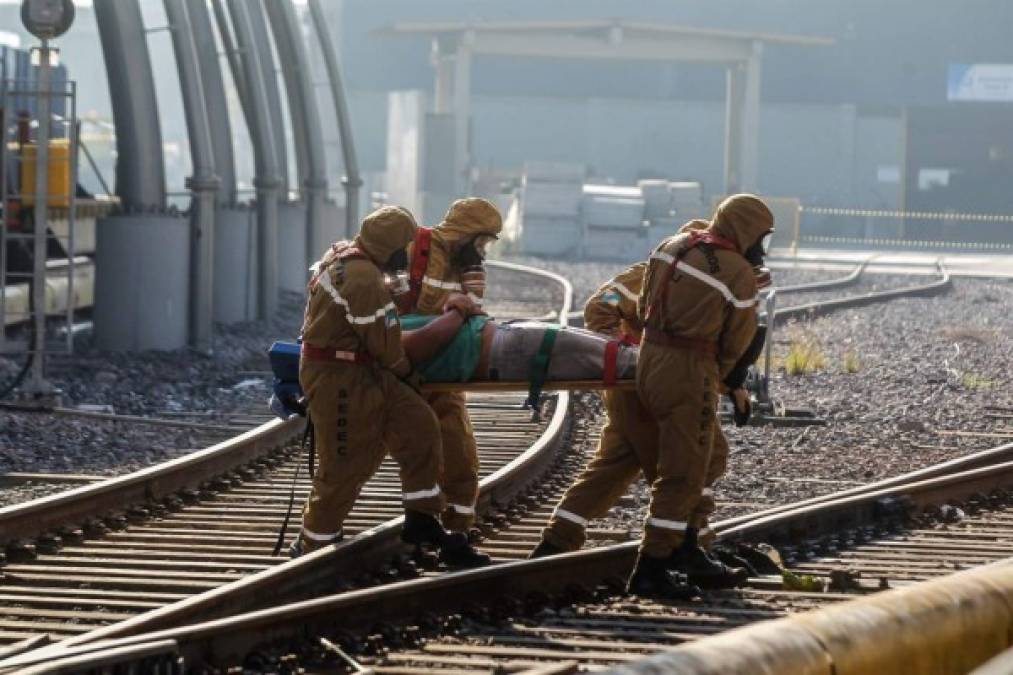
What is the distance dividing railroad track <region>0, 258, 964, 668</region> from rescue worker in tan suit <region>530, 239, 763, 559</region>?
0.54 metres

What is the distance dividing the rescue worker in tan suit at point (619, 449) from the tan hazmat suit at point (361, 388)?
1.79 ft

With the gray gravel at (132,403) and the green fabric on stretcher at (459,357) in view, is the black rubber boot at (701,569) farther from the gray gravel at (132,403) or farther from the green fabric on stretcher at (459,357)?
the gray gravel at (132,403)

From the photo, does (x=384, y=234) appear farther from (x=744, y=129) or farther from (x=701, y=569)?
(x=744, y=129)

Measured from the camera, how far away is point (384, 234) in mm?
7629

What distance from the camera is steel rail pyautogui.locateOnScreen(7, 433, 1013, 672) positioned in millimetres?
6023

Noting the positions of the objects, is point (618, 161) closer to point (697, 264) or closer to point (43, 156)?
point (43, 156)

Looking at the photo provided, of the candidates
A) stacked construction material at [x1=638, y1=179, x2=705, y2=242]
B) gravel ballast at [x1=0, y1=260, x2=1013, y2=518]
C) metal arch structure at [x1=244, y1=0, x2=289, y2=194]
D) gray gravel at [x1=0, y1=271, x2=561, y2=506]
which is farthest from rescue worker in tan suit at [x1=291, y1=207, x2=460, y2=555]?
stacked construction material at [x1=638, y1=179, x2=705, y2=242]

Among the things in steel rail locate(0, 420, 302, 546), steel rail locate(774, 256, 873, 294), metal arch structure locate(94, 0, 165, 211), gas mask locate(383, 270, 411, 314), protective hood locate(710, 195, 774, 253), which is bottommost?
steel rail locate(0, 420, 302, 546)

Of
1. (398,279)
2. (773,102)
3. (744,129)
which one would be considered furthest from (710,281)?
(773,102)

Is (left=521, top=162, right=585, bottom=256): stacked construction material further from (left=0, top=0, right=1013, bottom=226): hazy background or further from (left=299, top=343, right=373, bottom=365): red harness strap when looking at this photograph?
(left=299, top=343, right=373, bottom=365): red harness strap

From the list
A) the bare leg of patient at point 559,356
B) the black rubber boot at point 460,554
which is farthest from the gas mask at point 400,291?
the black rubber boot at point 460,554

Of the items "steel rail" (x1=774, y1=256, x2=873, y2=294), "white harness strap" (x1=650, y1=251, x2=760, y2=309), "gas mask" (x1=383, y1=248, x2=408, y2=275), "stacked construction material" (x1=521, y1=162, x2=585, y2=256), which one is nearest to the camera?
"white harness strap" (x1=650, y1=251, x2=760, y2=309)

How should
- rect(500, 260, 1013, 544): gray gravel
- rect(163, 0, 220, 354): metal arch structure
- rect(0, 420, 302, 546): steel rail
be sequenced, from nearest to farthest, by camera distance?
1. rect(0, 420, 302, 546): steel rail
2. rect(500, 260, 1013, 544): gray gravel
3. rect(163, 0, 220, 354): metal arch structure

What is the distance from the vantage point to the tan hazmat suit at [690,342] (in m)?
7.43
